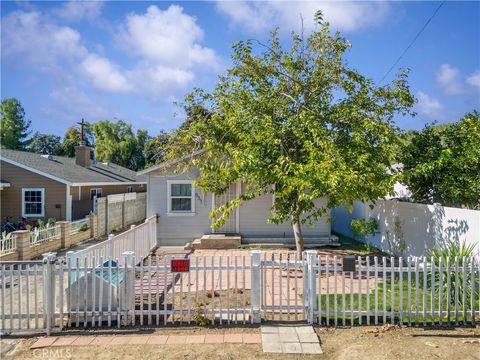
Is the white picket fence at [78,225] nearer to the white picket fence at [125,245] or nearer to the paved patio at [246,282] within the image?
the white picket fence at [125,245]

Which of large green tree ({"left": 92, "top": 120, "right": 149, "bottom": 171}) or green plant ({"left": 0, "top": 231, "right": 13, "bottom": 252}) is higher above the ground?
large green tree ({"left": 92, "top": 120, "right": 149, "bottom": 171})

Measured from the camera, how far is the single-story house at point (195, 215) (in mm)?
14258

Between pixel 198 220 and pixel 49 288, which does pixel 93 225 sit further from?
pixel 49 288

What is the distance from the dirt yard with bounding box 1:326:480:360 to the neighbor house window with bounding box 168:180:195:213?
878 centimetres

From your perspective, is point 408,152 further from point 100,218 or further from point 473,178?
point 100,218

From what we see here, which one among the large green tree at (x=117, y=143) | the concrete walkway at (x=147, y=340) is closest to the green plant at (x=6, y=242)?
the concrete walkway at (x=147, y=340)

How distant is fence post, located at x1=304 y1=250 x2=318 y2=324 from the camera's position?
20.0 ft

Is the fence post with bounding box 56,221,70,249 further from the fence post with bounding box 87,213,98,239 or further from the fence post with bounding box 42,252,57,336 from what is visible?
the fence post with bounding box 42,252,57,336

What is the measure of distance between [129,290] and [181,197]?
8307mm

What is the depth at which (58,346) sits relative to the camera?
5375 millimetres

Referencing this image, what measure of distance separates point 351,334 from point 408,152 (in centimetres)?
664

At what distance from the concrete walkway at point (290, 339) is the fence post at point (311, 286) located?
235 millimetres

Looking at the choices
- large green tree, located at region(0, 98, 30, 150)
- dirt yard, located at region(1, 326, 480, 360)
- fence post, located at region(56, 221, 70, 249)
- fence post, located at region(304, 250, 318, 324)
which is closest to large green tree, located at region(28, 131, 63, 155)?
large green tree, located at region(0, 98, 30, 150)

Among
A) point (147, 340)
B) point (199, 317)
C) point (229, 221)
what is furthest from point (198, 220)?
point (147, 340)
